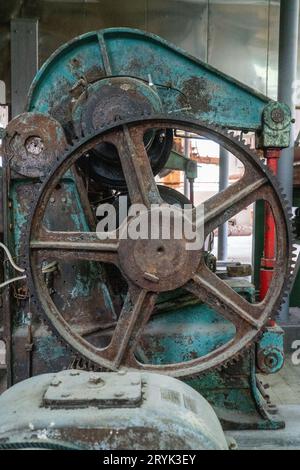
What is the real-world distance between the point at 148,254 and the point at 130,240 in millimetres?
88

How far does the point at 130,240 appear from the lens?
68.4 inches

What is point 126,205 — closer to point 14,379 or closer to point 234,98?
point 234,98

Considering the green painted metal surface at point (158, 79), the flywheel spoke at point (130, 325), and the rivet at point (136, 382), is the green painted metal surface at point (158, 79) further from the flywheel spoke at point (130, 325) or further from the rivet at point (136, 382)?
the rivet at point (136, 382)

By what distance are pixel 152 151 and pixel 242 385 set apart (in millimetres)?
1176

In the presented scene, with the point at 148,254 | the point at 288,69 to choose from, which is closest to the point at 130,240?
the point at 148,254

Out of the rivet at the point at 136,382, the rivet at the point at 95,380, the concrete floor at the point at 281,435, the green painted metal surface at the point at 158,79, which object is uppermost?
the green painted metal surface at the point at 158,79

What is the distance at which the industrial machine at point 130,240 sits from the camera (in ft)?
5.73

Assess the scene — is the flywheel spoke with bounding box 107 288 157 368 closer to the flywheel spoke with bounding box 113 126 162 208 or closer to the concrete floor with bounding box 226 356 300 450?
the flywheel spoke with bounding box 113 126 162 208

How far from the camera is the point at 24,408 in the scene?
1123 millimetres

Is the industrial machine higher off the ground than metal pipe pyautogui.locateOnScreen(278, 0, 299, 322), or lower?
lower

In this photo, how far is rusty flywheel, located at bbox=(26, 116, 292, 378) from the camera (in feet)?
5.67

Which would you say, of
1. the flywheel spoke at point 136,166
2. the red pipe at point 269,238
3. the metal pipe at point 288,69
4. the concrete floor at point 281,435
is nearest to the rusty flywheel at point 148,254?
the flywheel spoke at point 136,166

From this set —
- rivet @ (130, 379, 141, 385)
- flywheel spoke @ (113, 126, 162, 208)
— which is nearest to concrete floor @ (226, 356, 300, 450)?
rivet @ (130, 379, 141, 385)
